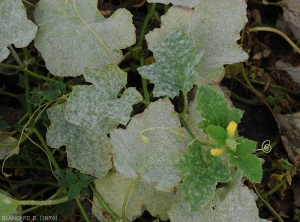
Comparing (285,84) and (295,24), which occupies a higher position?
(295,24)

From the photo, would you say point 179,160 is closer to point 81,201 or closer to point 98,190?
point 98,190

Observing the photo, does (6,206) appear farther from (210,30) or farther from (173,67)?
(210,30)

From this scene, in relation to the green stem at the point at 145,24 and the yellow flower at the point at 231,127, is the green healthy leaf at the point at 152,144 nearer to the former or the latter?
the yellow flower at the point at 231,127

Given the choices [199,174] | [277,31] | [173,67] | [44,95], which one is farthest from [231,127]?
[277,31]

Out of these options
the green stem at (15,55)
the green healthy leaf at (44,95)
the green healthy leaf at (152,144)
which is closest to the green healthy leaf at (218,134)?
the green healthy leaf at (152,144)

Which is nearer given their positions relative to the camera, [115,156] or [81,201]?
[115,156]

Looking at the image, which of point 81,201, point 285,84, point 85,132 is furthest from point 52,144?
point 285,84
